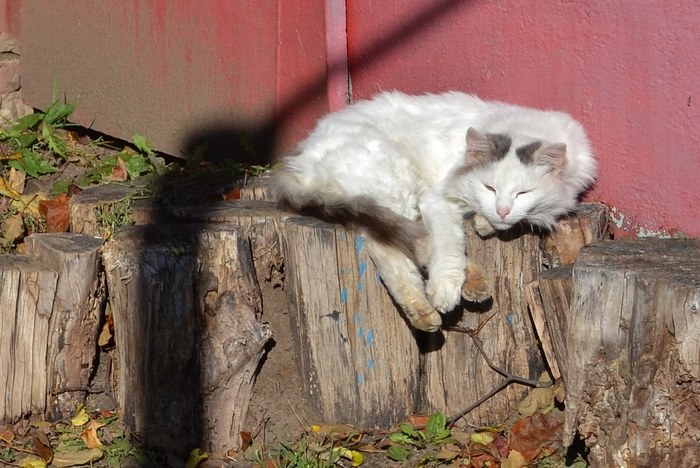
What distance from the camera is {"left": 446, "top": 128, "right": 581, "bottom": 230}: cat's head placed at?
4109 millimetres

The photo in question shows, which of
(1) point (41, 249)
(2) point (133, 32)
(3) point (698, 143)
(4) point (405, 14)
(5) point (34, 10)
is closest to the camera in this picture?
(3) point (698, 143)

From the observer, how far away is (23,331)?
4148mm

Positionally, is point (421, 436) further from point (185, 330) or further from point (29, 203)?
point (29, 203)

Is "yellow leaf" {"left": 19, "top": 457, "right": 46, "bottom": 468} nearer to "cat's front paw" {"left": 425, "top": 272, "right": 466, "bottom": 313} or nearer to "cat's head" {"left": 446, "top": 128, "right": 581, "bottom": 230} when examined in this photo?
"cat's front paw" {"left": 425, "top": 272, "right": 466, "bottom": 313}

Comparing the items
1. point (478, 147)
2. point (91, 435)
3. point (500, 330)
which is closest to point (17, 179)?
point (91, 435)

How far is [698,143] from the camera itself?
3.99 meters

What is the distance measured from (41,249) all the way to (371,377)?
1.51 m

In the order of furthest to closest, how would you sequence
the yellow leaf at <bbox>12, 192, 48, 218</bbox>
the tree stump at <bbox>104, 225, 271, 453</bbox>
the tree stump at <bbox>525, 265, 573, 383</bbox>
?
the yellow leaf at <bbox>12, 192, 48, 218</bbox> → the tree stump at <bbox>104, 225, 271, 453</bbox> → the tree stump at <bbox>525, 265, 573, 383</bbox>

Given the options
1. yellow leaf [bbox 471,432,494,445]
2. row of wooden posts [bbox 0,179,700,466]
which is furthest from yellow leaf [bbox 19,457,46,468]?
yellow leaf [bbox 471,432,494,445]

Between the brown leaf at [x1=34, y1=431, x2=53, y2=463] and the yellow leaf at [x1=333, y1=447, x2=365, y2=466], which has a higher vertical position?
the brown leaf at [x1=34, y1=431, x2=53, y2=463]

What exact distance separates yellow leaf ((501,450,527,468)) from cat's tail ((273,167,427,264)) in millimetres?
901

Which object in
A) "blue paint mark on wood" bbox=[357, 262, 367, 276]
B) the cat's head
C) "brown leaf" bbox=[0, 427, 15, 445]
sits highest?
the cat's head

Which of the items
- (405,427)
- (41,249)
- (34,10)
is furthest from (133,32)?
(405,427)

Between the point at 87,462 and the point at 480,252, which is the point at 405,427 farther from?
the point at 87,462
